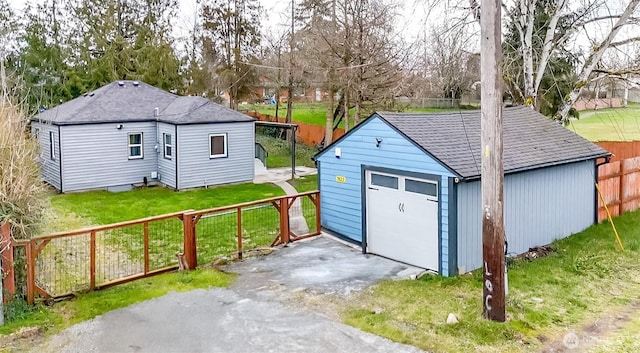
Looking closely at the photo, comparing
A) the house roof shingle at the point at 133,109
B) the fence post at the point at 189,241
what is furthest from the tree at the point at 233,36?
the fence post at the point at 189,241

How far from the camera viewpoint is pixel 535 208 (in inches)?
427

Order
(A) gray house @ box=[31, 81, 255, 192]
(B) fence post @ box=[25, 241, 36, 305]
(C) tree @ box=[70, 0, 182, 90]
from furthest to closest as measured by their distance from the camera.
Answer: (C) tree @ box=[70, 0, 182, 90], (A) gray house @ box=[31, 81, 255, 192], (B) fence post @ box=[25, 241, 36, 305]

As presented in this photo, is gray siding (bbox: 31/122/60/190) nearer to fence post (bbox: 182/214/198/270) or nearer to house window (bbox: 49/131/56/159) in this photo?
house window (bbox: 49/131/56/159)

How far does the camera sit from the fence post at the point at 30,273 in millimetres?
7387

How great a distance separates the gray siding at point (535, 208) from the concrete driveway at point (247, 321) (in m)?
1.20

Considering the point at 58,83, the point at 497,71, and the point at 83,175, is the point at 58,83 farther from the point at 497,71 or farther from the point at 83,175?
the point at 497,71

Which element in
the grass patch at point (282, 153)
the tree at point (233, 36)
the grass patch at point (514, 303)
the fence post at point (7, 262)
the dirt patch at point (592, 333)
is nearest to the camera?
the dirt patch at point (592, 333)

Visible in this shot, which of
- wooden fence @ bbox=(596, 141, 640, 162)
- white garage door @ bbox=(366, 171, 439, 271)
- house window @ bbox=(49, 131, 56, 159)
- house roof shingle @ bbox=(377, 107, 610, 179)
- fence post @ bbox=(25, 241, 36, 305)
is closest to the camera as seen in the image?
fence post @ bbox=(25, 241, 36, 305)

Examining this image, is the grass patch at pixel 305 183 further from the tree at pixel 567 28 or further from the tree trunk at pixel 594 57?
the tree trunk at pixel 594 57

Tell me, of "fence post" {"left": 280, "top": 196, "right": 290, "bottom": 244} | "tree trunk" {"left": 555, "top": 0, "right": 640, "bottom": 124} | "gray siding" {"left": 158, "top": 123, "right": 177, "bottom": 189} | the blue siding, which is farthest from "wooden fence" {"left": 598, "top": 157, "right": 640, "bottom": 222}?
"gray siding" {"left": 158, "top": 123, "right": 177, "bottom": 189}

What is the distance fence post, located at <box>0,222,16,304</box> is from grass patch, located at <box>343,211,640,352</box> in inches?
175

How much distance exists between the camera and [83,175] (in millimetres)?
18875

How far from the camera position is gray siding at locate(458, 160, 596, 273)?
30.8ft

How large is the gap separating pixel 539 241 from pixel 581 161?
2.29m
